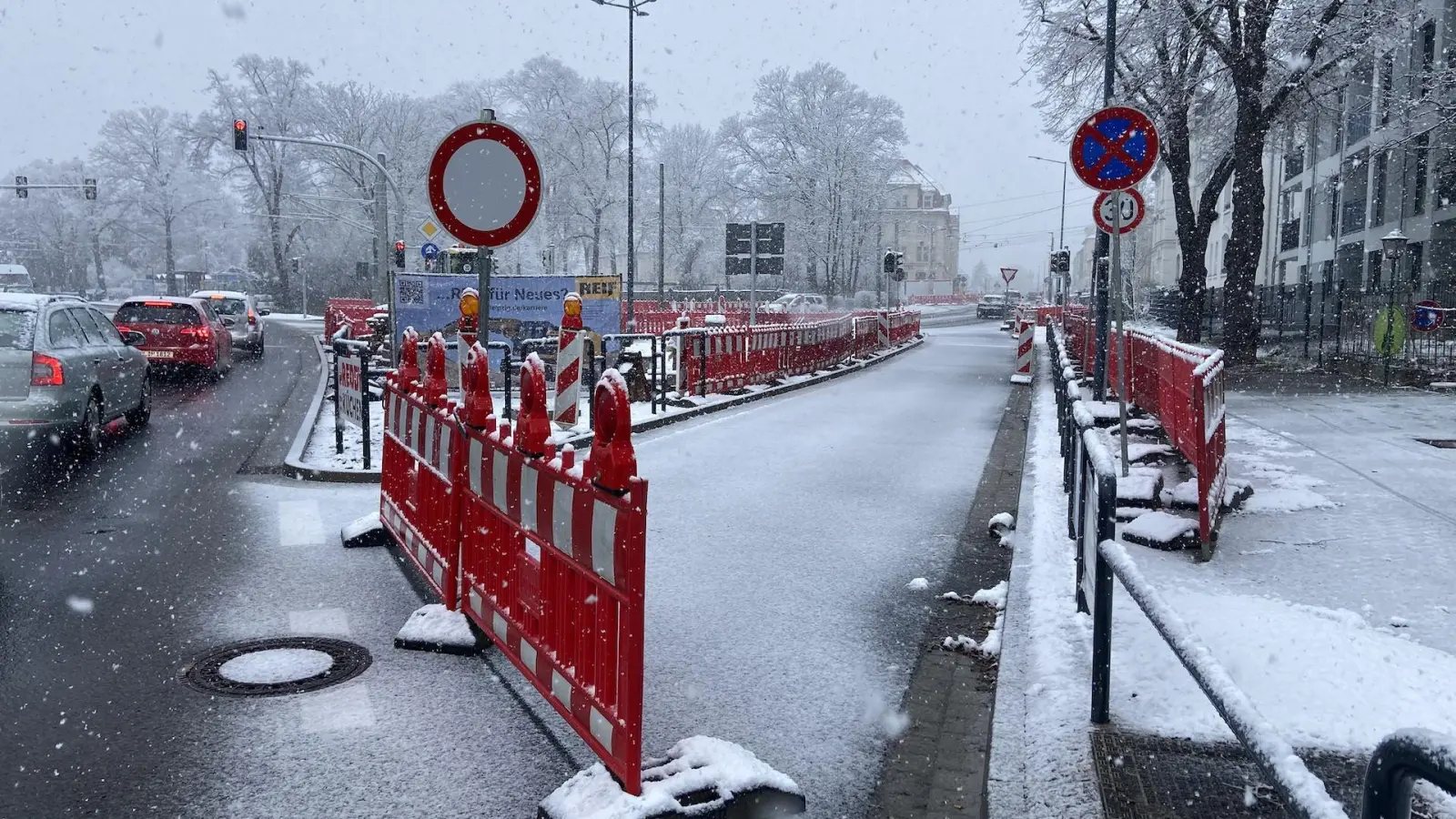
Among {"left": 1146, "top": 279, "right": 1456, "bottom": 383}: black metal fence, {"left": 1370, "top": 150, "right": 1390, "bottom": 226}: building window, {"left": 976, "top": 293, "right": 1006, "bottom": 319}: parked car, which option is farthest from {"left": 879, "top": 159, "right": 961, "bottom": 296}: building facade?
{"left": 1146, "top": 279, "right": 1456, "bottom": 383}: black metal fence

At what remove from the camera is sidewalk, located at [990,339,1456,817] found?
3637mm

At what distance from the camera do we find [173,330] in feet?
65.8

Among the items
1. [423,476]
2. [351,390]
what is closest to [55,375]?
[351,390]

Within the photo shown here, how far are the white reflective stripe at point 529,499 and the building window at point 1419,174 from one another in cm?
3784

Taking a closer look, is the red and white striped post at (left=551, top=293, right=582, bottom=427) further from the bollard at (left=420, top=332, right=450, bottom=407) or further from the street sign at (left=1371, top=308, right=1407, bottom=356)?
the street sign at (left=1371, top=308, right=1407, bottom=356)

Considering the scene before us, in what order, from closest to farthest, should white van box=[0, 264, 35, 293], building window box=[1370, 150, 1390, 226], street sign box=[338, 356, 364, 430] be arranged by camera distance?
street sign box=[338, 356, 364, 430] < building window box=[1370, 150, 1390, 226] < white van box=[0, 264, 35, 293]

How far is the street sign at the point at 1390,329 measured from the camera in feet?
67.0

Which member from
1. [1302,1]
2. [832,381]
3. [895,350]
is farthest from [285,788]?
[895,350]

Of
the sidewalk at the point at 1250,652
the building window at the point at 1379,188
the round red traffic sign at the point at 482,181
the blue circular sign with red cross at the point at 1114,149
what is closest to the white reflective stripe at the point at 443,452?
the round red traffic sign at the point at 482,181

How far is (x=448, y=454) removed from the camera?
5.53 m

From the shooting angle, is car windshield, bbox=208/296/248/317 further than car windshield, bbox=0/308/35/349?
Yes

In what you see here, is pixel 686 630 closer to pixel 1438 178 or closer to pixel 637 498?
pixel 637 498

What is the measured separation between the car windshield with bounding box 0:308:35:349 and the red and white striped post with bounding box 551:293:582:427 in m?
5.28

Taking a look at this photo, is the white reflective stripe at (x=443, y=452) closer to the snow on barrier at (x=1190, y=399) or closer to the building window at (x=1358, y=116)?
the snow on barrier at (x=1190, y=399)
